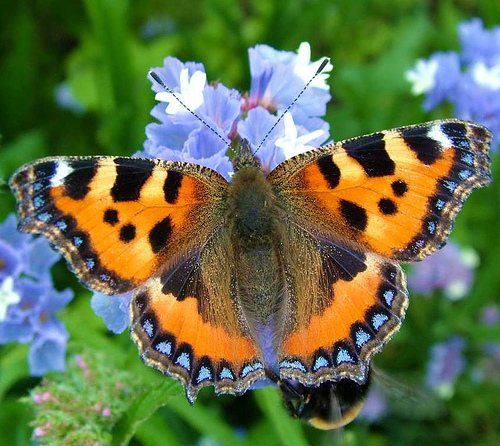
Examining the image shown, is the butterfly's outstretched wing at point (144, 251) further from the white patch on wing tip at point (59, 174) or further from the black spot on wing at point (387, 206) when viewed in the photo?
the black spot on wing at point (387, 206)

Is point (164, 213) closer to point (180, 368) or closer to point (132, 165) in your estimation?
point (132, 165)

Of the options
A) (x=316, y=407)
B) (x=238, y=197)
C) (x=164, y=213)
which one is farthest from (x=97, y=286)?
(x=316, y=407)

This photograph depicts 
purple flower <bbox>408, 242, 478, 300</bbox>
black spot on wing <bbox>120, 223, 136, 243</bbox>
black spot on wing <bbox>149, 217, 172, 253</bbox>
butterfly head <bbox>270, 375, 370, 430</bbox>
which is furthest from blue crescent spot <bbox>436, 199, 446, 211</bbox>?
purple flower <bbox>408, 242, 478, 300</bbox>

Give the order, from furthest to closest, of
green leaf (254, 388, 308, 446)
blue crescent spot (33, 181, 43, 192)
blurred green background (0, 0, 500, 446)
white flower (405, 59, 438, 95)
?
blurred green background (0, 0, 500, 446) → white flower (405, 59, 438, 95) → green leaf (254, 388, 308, 446) → blue crescent spot (33, 181, 43, 192)

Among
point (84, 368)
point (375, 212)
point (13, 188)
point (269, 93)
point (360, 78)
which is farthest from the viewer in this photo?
point (360, 78)

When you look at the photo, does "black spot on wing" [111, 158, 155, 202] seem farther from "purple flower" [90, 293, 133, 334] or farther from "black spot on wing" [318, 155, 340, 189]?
"black spot on wing" [318, 155, 340, 189]

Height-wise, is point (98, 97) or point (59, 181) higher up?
point (59, 181)

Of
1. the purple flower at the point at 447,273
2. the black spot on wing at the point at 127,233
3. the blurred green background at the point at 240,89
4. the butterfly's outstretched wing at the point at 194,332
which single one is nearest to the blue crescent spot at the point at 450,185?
the butterfly's outstretched wing at the point at 194,332
